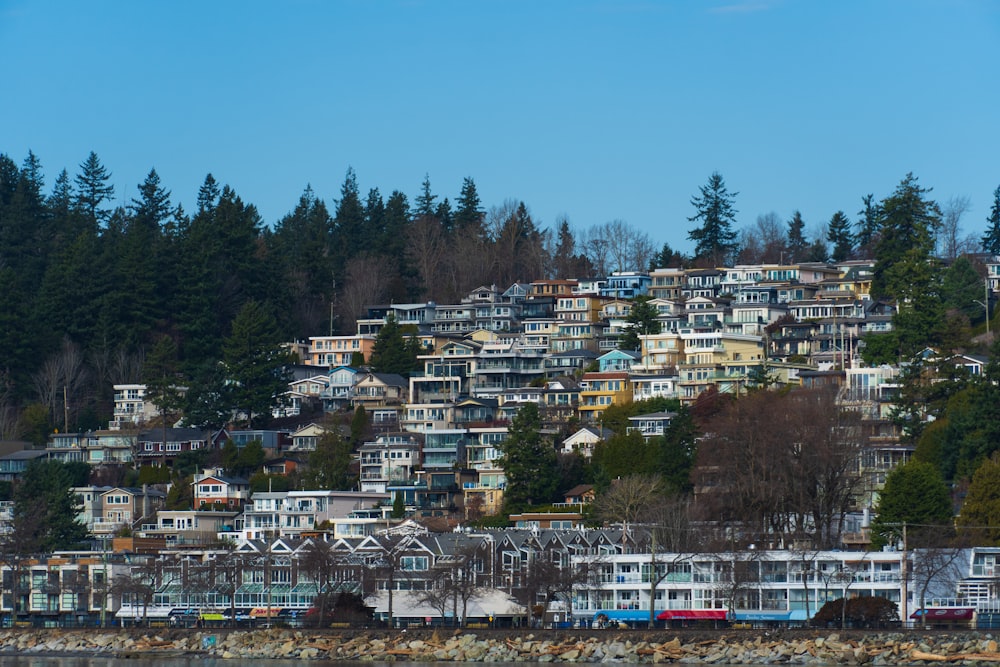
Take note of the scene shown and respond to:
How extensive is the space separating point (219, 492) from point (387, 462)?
8946 millimetres

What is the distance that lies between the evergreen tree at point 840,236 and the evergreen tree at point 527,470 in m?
53.3

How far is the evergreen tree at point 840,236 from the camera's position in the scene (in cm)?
13012

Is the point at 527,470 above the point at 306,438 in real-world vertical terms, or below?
below

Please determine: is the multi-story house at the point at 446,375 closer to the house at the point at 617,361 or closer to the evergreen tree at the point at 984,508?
the house at the point at 617,361

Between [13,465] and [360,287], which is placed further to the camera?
[360,287]

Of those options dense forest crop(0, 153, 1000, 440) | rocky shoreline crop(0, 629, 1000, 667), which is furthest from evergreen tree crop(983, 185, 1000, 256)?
rocky shoreline crop(0, 629, 1000, 667)

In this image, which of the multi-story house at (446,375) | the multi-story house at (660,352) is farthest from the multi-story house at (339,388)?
the multi-story house at (660,352)

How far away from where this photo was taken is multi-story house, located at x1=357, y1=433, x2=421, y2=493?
9056 centimetres

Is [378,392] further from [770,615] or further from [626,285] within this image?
[770,615]

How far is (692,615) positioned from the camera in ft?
217

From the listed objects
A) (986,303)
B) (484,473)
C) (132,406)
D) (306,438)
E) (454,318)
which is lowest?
(484,473)

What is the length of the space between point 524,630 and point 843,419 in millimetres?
22585

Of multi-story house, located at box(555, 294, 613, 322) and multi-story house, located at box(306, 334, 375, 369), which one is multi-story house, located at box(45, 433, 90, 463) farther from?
multi-story house, located at box(555, 294, 613, 322)

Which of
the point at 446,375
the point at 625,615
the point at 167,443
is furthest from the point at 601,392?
the point at 625,615
